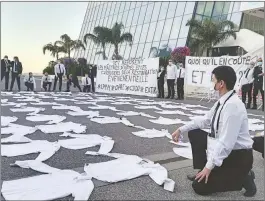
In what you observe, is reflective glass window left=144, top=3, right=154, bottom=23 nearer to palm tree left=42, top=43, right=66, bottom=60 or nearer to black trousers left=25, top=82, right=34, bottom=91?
palm tree left=42, top=43, right=66, bottom=60

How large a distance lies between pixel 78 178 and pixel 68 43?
107 ft

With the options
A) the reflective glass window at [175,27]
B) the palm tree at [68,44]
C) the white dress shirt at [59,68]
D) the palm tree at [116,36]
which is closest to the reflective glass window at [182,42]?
the reflective glass window at [175,27]

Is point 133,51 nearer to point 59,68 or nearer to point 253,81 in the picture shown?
point 59,68

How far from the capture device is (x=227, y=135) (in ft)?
8.74

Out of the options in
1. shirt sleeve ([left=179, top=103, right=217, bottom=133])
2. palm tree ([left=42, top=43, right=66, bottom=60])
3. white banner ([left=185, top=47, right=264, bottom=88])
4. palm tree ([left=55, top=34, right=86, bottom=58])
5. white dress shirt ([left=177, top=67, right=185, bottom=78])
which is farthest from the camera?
Result: palm tree ([left=55, top=34, right=86, bottom=58])

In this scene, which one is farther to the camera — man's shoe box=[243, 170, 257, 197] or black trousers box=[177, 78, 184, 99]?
black trousers box=[177, 78, 184, 99]

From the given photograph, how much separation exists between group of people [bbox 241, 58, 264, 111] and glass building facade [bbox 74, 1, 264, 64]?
1420cm

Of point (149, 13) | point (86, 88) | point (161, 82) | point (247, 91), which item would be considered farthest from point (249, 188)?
point (149, 13)

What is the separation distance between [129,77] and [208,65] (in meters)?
4.14

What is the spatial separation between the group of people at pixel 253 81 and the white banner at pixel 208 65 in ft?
1.61

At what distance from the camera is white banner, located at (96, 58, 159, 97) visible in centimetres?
1426

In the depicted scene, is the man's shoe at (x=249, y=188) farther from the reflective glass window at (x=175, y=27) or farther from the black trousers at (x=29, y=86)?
the reflective glass window at (x=175, y=27)

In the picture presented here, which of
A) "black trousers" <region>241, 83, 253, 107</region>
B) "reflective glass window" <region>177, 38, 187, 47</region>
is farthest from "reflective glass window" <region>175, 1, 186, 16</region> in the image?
"black trousers" <region>241, 83, 253, 107</region>

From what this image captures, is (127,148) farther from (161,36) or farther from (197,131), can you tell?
(161,36)
